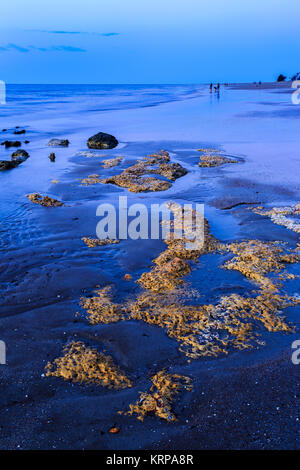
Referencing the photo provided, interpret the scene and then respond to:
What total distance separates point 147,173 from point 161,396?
21.9 feet

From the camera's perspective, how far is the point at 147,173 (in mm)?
8578

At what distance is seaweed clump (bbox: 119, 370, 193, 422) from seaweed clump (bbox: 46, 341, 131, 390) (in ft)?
0.66

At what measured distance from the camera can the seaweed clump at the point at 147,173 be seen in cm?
759

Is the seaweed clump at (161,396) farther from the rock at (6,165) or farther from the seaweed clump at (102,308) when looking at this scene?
the rock at (6,165)

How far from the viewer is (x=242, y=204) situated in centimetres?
655

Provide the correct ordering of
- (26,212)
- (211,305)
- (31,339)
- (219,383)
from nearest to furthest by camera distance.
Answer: (219,383) → (31,339) → (211,305) → (26,212)

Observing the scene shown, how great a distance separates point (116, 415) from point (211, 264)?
2379 millimetres

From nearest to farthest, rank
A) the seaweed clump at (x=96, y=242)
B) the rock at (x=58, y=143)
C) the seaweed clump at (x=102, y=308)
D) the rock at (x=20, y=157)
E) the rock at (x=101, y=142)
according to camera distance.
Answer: the seaweed clump at (x=102, y=308) → the seaweed clump at (x=96, y=242) → the rock at (x=20, y=157) → the rock at (x=101, y=142) → the rock at (x=58, y=143)

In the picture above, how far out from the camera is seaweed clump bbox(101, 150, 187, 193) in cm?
759

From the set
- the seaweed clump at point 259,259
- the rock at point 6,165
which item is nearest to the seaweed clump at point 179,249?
the seaweed clump at point 259,259

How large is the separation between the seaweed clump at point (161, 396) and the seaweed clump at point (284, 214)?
343cm
